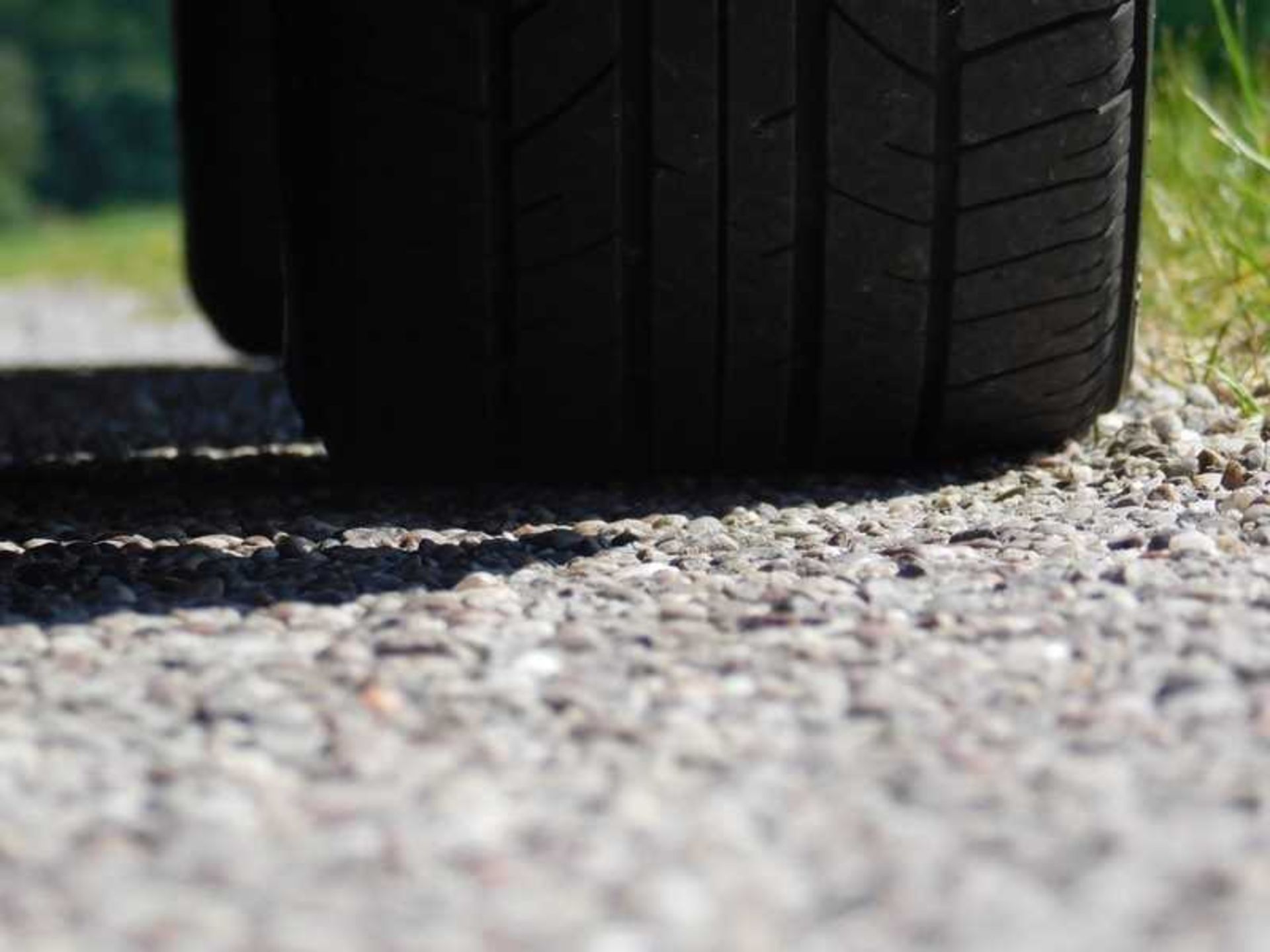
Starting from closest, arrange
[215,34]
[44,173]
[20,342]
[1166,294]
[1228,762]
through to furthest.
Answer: [1228,762]
[1166,294]
[215,34]
[20,342]
[44,173]

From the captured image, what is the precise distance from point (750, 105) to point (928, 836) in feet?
3.02

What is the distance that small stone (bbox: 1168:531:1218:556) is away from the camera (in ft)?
5.00

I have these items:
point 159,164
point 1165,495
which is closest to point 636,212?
point 1165,495

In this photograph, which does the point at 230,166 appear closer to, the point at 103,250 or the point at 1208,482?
the point at 1208,482

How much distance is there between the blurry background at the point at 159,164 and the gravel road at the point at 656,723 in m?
0.78

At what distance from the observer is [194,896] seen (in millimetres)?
931

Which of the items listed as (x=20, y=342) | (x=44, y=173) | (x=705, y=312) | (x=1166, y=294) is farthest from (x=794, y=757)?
(x=44, y=173)

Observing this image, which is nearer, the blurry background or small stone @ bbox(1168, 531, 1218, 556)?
small stone @ bbox(1168, 531, 1218, 556)

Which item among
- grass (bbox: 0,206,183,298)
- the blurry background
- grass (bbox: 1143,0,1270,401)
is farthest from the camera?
grass (bbox: 0,206,183,298)

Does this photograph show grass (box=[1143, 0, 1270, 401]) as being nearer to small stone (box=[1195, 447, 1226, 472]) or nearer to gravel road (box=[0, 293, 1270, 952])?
small stone (box=[1195, 447, 1226, 472])

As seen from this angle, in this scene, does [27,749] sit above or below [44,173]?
below

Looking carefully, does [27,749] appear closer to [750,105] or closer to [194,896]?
[194,896]

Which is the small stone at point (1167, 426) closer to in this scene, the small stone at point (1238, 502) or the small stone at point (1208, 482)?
the small stone at point (1208, 482)

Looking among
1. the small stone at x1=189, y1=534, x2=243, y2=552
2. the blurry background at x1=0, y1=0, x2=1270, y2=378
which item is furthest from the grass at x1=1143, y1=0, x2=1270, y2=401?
the small stone at x1=189, y1=534, x2=243, y2=552
